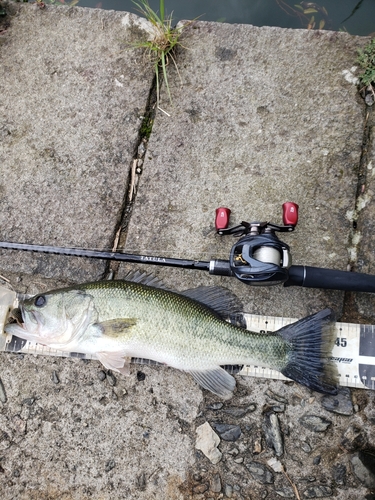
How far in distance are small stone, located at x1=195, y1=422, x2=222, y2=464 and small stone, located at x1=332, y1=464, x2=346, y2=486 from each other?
822 mm

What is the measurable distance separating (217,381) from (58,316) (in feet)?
3.97

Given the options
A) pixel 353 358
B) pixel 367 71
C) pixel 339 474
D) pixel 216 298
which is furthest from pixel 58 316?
pixel 367 71

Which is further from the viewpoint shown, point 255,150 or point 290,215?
point 255,150

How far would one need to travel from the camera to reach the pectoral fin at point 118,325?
9.00 ft

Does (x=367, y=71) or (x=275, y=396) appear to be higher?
(x=367, y=71)

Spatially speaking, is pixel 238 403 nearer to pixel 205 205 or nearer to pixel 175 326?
pixel 175 326

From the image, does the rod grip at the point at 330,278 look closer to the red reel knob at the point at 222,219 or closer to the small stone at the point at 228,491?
the red reel knob at the point at 222,219

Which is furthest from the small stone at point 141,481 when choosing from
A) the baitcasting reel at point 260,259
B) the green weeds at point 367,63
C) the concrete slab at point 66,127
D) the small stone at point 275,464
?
the green weeds at point 367,63

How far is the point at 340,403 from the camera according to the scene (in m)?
2.95

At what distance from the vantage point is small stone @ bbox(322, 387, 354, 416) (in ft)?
9.64

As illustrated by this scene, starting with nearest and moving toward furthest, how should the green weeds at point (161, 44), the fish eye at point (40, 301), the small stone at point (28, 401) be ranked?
the fish eye at point (40, 301) < the small stone at point (28, 401) < the green weeds at point (161, 44)

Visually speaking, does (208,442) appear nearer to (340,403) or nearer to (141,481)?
(141,481)

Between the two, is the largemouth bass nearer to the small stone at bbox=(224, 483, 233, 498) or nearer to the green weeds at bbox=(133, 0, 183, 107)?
the small stone at bbox=(224, 483, 233, 498)

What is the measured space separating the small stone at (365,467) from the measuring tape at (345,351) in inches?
18.6
